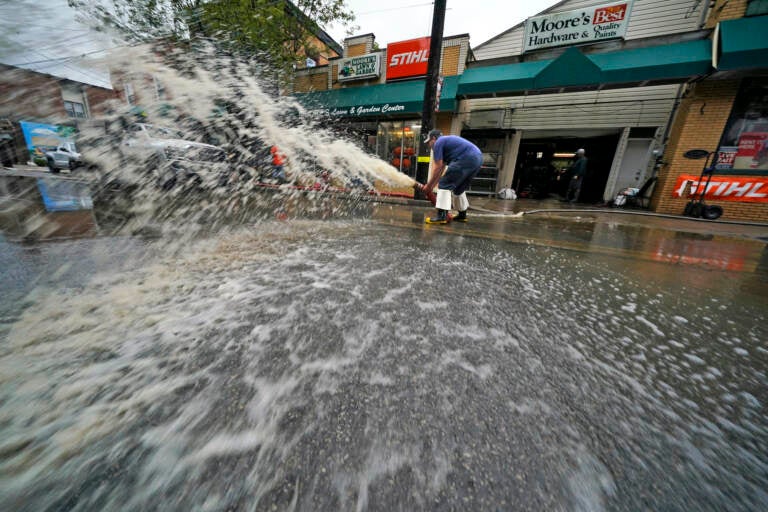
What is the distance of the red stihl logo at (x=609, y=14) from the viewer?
7991mm

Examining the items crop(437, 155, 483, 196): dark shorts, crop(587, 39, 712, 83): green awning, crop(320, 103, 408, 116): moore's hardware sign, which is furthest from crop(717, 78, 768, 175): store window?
crop(320, 103, 408, 116): moore's hardware sign

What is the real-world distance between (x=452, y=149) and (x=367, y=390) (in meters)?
4.74

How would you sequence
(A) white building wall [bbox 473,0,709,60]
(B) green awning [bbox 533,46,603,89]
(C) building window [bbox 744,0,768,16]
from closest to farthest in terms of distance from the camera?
(C) building window [bbox 744,0,768,16] < (B) green awning [bbox 533,46,603,89] < (A) white building wall [bbox 473,0,709,60]

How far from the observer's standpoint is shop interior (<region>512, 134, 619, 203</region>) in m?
11.6

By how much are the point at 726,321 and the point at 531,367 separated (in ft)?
5.56

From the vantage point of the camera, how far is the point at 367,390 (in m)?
1.17

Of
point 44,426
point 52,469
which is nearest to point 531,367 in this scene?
point 52,469

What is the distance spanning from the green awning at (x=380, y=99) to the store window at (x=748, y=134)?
6.80 metres

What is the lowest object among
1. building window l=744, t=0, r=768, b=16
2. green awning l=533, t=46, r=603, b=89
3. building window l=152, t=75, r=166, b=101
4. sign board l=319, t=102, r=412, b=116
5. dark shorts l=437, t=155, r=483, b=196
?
dark shorts l=437, t=155, r=483, b=196

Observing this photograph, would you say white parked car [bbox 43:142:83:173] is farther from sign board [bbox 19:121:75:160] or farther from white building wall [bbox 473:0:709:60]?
white building wall [bbox 473:0:709:60]

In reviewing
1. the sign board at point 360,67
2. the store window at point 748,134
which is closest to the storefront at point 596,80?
the store window at point 748,134

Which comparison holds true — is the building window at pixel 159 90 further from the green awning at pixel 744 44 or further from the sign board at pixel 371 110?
the green awning at pixel 744 44

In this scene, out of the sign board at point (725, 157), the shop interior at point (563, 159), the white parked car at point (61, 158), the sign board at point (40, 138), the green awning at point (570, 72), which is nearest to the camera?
the sign board at point (725, 157)

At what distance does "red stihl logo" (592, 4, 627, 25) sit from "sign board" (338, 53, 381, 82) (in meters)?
7.18
